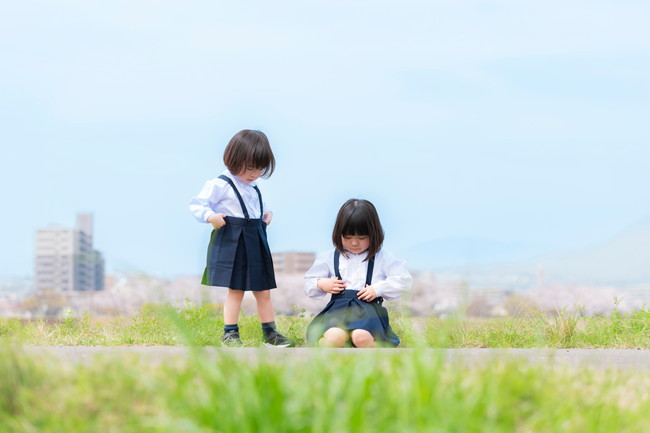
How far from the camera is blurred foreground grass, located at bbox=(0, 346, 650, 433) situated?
235 cm

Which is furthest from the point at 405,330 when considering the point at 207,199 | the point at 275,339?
the point at 207,199

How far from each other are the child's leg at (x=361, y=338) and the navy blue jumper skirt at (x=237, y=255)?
0.94m

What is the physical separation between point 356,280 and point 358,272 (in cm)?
7

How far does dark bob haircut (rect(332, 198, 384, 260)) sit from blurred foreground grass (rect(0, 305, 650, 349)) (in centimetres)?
70

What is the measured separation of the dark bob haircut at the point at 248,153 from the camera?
6.26 metres

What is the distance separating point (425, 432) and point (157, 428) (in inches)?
32.7

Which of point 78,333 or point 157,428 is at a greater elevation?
point 157,428

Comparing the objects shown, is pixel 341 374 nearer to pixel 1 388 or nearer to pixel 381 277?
pixel 1 388

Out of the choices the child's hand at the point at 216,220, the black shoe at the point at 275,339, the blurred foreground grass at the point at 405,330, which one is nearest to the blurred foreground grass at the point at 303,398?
the blurred foreground grass at the point at 405,330

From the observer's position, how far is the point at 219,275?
6.26m

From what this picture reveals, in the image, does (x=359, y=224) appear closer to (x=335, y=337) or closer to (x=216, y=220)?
(x=335, y=337)

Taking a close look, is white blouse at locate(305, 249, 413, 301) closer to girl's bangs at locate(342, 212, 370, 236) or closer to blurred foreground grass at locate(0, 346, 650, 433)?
girl's bangs at locate(342, 212, 370, 236)

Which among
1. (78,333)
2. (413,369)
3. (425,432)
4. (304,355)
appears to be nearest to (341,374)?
(413,369)

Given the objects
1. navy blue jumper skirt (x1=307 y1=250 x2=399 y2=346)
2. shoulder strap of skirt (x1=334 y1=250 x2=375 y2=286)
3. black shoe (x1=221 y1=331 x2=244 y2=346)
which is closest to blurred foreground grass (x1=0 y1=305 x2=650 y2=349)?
black shoe (x1=221 y1=331 x2=244 y2=346)
